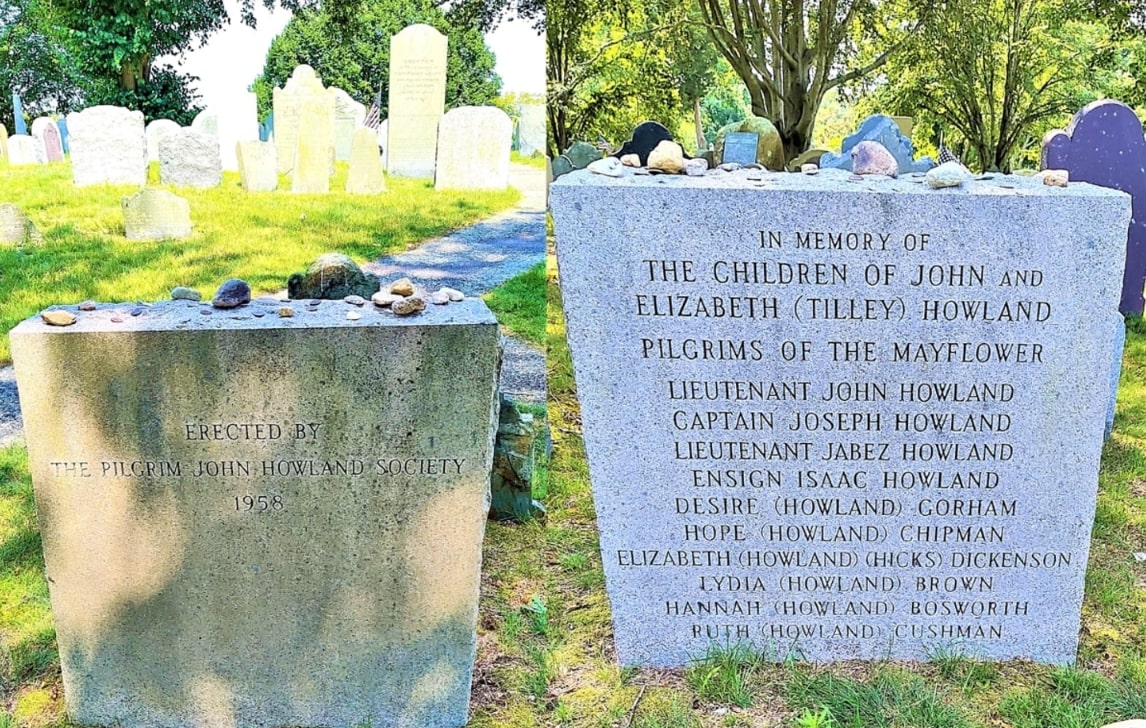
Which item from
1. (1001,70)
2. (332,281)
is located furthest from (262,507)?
(1001,70)

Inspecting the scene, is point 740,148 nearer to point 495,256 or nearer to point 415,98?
point 495,256

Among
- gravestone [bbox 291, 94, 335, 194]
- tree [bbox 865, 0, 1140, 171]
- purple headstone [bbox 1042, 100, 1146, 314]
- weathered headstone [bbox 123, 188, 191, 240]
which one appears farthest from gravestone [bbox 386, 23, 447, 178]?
tree [bbox 865, 0, 1140, 171]

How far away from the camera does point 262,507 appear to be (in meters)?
2.64

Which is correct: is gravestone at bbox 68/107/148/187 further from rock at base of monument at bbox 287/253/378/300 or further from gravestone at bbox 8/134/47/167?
rock at base of monument at bbox 287/253/378/300

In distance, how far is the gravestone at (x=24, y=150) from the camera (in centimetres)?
338

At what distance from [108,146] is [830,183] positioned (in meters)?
2.56

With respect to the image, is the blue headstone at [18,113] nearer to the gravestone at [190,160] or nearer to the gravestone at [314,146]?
the gravestone at [190,160]

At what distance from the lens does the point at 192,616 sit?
272 centimetres

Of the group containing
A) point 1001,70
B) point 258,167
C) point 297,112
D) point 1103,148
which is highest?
point 1001,70

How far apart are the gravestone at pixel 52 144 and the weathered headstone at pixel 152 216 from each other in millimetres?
263

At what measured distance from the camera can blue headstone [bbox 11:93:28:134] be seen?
3488mm

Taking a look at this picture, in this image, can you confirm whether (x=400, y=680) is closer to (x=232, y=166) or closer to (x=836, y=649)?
(x=836, y=649)

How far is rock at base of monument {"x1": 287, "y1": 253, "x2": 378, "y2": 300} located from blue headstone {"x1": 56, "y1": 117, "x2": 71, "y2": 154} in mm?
956

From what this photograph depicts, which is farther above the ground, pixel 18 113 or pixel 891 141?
pixel 891 141
